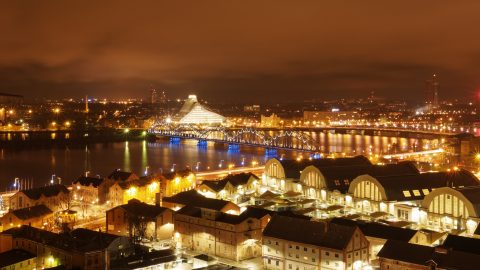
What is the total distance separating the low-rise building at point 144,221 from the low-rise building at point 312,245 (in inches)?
49.0

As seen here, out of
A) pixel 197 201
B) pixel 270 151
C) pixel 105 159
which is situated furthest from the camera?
pixel 270 151

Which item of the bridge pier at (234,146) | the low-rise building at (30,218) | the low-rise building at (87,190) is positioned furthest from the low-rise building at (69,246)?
the bridge pier at (234,146)

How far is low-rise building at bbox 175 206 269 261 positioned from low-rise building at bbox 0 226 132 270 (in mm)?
580

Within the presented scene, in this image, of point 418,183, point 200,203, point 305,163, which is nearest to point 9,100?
point 305,163

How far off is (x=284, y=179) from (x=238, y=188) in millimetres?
748

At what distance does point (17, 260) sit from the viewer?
434cm

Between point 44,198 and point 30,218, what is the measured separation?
0.88 m

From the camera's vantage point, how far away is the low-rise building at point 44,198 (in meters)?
6.47

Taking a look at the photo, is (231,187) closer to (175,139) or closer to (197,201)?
(197,201)

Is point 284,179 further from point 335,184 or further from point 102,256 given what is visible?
point 102,256

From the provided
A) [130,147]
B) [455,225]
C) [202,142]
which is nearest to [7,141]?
[130,147]

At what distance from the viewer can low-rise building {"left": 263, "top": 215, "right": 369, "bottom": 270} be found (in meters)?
4.06

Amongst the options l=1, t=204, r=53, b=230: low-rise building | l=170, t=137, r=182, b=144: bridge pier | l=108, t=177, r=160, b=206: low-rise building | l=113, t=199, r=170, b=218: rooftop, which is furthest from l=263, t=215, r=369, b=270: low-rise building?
l=170, t=137, r=182, b=144: bridge pier

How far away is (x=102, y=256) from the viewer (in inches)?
163
